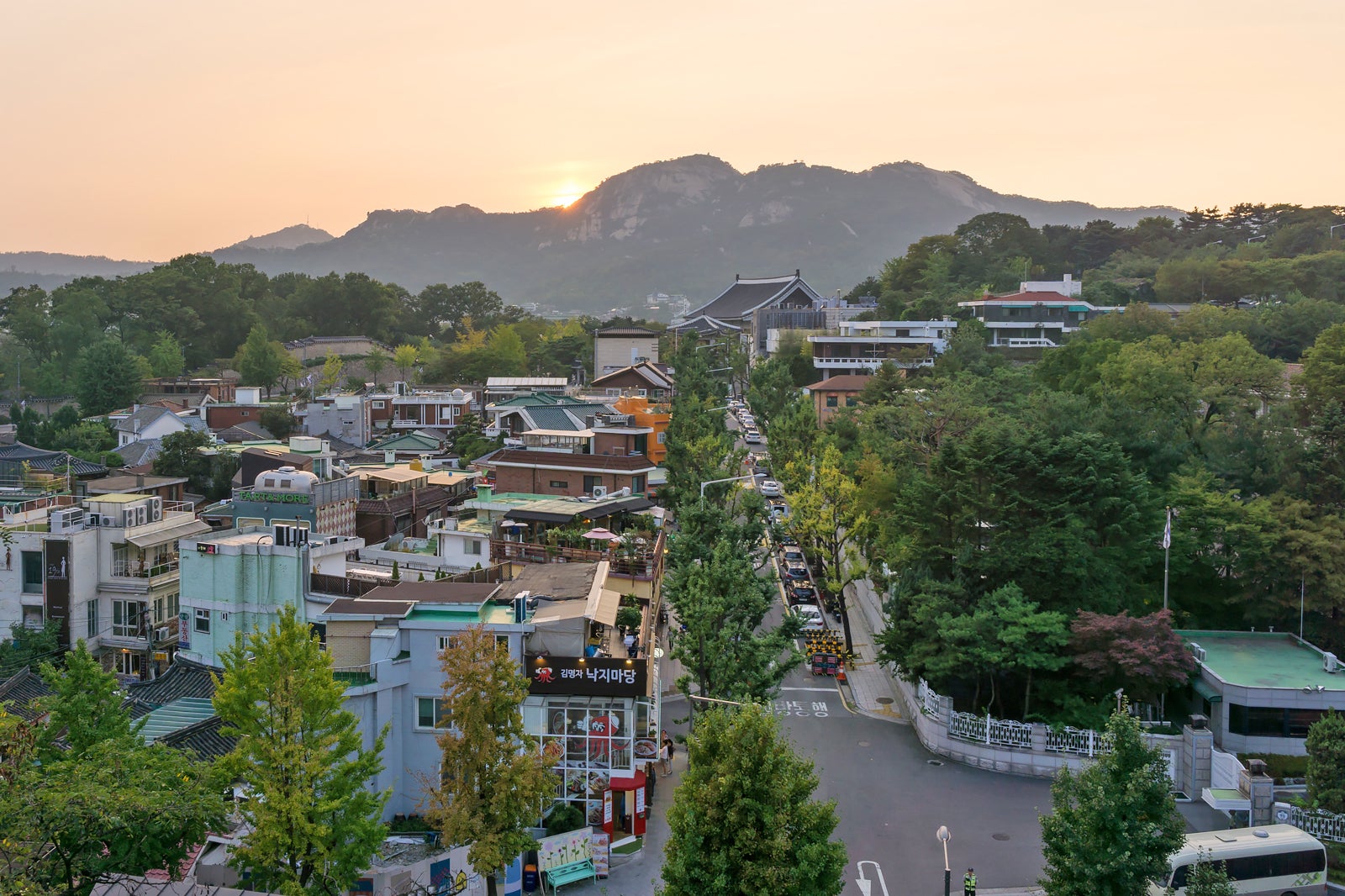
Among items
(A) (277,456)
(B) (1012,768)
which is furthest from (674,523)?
(B) (1012,768)

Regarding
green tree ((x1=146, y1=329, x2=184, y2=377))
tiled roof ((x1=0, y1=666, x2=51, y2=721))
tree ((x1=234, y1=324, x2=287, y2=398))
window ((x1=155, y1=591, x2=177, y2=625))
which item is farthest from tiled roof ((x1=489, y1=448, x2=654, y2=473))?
green tree ((x1=146, y1=329, x2=184, y2=377))

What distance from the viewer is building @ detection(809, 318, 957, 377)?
68.8m

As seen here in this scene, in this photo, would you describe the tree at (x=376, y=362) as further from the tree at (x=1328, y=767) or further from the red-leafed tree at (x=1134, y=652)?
the tree at (x=1328, y=767)

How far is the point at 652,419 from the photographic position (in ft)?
155

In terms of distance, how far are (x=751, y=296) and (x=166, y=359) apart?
2143 inches

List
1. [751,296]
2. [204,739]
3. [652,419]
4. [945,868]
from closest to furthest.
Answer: [945,868] → [204,739] → [652,419] → [751,296]

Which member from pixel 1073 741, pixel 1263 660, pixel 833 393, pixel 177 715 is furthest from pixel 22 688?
pixel 833 393

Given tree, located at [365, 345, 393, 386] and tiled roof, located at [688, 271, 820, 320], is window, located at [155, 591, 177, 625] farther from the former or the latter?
tiled roof, located at [688, 271, 820, 320]

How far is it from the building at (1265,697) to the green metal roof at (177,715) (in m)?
19.8

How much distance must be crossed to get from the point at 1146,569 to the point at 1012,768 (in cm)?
853

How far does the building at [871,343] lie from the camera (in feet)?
226

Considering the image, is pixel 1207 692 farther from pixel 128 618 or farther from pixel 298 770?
pixel 128 618

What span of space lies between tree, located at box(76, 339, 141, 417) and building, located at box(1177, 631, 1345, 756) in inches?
2291

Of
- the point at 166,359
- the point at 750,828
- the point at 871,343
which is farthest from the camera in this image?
the point at 166,359
